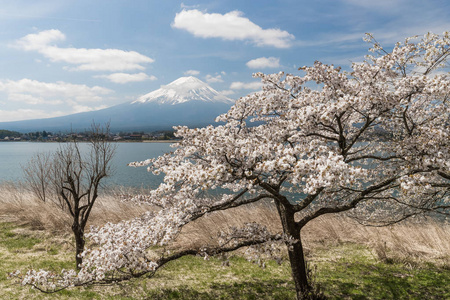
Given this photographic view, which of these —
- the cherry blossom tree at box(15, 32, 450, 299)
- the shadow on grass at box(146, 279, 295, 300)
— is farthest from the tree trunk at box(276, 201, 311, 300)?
the shadow on grass at box(146, 279, 295, 300)

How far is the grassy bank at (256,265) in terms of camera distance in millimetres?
6902

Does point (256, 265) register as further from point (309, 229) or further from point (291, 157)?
point (291, 157)

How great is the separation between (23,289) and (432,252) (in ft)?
39.0

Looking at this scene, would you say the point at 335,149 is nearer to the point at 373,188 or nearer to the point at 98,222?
the point at 373,188

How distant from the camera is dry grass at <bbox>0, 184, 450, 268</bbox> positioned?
9.62 m

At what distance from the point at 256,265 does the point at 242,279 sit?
120cm

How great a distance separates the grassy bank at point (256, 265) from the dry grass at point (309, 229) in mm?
37

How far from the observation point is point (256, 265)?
8891mm

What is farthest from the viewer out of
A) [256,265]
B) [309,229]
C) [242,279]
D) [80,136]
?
[309,229]

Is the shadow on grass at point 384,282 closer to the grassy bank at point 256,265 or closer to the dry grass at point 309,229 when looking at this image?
the grassy bank at point 256,265

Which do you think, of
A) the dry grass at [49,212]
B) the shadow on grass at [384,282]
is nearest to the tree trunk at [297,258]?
the shadow on grass at [384,282]

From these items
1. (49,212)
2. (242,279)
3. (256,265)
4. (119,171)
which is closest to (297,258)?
(242,279)

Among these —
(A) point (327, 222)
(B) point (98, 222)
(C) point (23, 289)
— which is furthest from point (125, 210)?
(A) point (327, 222)

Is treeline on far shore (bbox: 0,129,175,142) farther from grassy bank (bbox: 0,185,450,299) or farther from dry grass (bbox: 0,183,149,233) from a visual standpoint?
grassy bank (bbox: 0,185,450,299)
